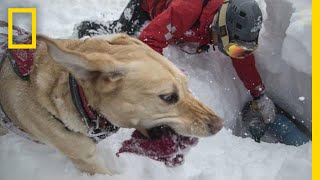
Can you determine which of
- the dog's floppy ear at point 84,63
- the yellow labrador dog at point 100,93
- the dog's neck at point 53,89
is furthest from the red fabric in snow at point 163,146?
the dog's floppy ear at point 84,63

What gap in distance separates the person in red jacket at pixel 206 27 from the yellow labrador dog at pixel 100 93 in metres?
1.08

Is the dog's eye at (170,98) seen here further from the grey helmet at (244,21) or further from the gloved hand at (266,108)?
the gloved hand at (266,108)

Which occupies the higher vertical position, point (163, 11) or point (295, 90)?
point (163, 11)

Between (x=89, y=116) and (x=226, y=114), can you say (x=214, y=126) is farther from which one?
(x=226, y=114)

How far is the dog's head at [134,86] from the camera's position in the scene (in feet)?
6.54

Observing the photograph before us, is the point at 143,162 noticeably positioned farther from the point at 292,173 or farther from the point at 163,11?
the point at 163,11

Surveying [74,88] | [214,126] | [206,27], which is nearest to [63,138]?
[74,88]

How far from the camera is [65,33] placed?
4195mm

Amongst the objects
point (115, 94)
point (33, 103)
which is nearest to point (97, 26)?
point (33, 103)

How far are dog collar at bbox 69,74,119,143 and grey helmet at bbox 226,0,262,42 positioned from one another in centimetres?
132

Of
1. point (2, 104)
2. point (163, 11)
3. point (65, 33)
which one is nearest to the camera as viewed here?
point (2, 104)

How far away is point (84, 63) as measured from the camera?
74.7 inches

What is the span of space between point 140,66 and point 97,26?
1903 mm

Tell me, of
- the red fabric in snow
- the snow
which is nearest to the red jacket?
the snow
